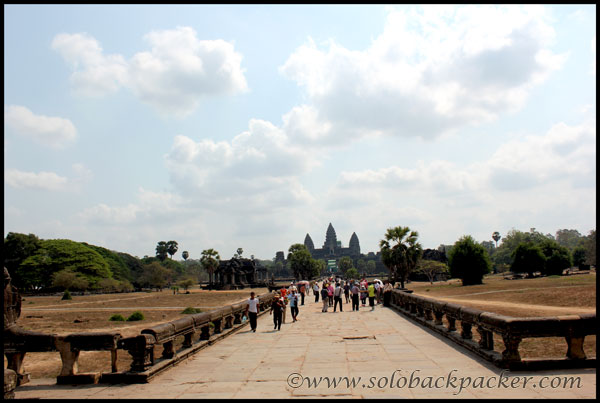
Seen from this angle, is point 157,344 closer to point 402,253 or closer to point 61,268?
point 402,253

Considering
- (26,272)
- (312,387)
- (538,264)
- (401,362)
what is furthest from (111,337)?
(26,272)

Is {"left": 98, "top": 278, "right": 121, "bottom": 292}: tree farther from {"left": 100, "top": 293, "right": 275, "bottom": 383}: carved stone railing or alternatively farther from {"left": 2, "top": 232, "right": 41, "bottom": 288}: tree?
{"left": 100, "top": 293, "right": 275, "bottom": 383}: carved stone railing

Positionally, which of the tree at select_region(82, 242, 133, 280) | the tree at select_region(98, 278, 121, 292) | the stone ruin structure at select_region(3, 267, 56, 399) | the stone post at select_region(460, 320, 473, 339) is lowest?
the tree at select_region(98, 278, 121, 292)

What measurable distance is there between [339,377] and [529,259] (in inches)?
2733

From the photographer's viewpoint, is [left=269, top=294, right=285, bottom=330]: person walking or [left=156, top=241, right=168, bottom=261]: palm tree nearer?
[left=269, top=294, right=285, bottom=330]: person walking

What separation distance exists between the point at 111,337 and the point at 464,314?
7650mm

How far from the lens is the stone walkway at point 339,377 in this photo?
645 centimetres

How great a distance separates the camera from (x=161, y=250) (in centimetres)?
14975

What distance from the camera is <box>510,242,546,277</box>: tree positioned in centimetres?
6706

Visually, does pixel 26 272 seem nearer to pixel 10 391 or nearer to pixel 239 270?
pixel 239 270

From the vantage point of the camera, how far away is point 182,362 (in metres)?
9.53

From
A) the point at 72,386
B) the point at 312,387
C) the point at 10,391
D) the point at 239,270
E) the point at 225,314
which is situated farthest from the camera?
the point at 239,270

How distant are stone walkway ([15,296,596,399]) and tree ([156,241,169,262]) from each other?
145m

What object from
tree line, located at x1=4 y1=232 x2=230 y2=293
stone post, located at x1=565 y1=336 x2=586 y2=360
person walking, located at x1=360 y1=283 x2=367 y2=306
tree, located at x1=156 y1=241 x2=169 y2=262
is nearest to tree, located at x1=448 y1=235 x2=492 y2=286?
person walking, located at x1=360 y1=283 x2=367 y2=306
